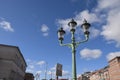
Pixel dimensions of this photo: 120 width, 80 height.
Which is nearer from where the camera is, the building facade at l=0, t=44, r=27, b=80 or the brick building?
the building facade at l=0, t=44, r=27, b=80

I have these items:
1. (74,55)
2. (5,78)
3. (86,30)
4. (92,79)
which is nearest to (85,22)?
(86,30)

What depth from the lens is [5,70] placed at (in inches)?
1551

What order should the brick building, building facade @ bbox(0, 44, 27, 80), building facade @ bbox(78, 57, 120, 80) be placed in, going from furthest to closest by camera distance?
building facade @ bbox(78, 57, 120, 80)
the brick building
building facade @ bbox(0, 44, 27, 80)

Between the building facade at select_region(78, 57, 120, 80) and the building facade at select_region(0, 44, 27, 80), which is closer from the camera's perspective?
the building facade at select_region(0, 44, 27, 80)

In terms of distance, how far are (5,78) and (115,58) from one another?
2870cm

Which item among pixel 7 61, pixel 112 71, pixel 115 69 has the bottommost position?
pixel 112 71

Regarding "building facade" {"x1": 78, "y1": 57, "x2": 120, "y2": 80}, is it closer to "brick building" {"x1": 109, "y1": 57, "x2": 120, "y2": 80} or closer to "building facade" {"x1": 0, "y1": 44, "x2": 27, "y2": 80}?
"brick building" {"x1": 109, "y1": 57, "x2": 120, "y2": 80}

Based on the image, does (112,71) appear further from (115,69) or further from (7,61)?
(7,61)

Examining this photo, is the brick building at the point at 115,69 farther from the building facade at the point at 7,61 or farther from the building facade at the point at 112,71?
the building facade at the point at 7,61

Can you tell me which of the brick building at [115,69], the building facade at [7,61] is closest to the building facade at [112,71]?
the brick building at [115,69]

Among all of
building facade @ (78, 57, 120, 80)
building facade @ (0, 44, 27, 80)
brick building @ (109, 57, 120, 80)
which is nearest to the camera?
building facade @ (0, 44, 27, 80)

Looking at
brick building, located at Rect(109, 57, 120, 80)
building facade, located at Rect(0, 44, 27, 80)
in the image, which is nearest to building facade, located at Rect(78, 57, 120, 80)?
brick building, located at Rect(109, 57, 120, 80)

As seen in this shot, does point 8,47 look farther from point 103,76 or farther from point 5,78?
point 103,76

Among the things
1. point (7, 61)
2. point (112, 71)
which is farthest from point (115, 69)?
point (7, 61)
